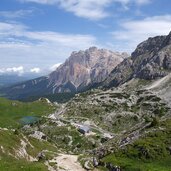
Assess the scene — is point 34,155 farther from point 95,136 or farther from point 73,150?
point 95,136

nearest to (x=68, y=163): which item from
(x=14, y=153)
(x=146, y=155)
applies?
(x=14, y=153)

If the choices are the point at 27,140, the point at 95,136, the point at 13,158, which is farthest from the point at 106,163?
the point at 95,136

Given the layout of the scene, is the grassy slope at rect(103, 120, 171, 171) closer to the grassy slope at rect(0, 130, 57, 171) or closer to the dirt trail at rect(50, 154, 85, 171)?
→ the dirt trail at rect(50, 154, 85, 171)

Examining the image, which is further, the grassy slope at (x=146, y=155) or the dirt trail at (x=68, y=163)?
the dirt trail at (x=68, y=163)

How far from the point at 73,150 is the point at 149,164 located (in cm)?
7248

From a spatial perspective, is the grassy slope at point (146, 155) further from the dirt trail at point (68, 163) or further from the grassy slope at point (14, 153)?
the grassy slope at point (14, 153)

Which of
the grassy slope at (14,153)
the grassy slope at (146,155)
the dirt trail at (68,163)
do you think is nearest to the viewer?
the grassy slope at (14,153)

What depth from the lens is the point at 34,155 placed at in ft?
396

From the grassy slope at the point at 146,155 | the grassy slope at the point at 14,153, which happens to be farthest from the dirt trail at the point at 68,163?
the grassy slope at the point at 14,153

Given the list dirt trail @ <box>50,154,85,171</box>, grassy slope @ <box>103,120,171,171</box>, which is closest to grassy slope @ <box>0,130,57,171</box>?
dirt trail @ <box>50,154,85,171</box>

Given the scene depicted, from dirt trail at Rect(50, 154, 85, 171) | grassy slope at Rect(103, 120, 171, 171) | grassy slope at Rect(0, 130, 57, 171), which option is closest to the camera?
grassy slope at Rect(0, 130, 57, 171)

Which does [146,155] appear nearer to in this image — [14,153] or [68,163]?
[68,163]

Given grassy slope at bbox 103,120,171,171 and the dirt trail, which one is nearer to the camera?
grassy slope at bbox 103,120,171,171

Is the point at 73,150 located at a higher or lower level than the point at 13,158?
lower
